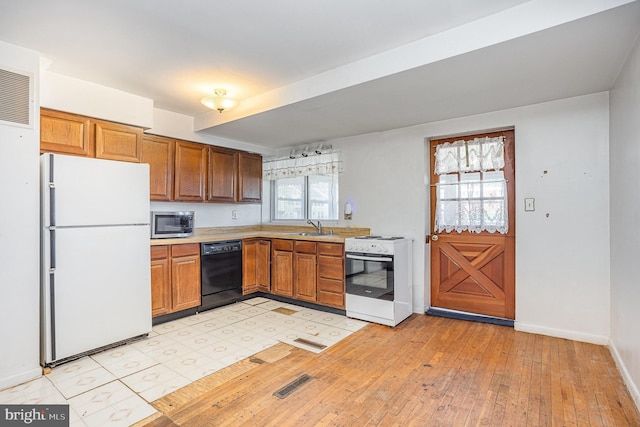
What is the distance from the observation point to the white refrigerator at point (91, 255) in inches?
100

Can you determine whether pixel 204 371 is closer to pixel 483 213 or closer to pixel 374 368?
pixel 374 368

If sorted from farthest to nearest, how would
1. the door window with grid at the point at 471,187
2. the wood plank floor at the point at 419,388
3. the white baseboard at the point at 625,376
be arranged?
the door window with grid at the point at 471,187 < the white baseboard at the point at 625,376 < the wood plank floor at the point at 419,388

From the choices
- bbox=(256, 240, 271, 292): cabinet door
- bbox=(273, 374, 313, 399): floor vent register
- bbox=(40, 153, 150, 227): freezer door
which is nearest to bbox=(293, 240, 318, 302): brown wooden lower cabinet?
bbox=(256, 240, 271, 292): cabinet door

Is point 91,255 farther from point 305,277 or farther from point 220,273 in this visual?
point 305,277

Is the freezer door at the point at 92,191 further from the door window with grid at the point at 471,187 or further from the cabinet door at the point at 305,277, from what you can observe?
the door window with grid at the point at 471,187

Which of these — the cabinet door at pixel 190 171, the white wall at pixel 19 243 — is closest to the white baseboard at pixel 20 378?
the white wall at pixel 19 243

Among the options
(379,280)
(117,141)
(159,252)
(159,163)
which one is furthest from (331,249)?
(117,141)

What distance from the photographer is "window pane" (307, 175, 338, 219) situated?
480cm

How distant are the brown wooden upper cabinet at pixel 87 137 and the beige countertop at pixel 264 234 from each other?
0.99 metres

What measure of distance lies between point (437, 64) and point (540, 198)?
6.12 ft

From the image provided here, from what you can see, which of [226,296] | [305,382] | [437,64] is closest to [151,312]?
[226,296]

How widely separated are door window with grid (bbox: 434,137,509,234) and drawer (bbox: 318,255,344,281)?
126 cm

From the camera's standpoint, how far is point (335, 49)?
250 centimetres

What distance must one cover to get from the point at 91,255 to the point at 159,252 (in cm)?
76
